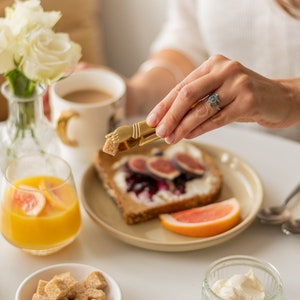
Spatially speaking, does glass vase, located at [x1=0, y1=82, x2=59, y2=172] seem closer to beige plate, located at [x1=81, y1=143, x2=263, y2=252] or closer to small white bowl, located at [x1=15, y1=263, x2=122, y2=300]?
beige plate, located at [x1=81, y1=143, x2=263, y2=252]

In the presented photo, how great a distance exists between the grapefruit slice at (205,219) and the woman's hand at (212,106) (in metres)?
0.19

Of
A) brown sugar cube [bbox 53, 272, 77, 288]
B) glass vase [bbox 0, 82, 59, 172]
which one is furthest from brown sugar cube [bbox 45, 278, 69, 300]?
glass vase [bbox 0, 82, 59, 172]

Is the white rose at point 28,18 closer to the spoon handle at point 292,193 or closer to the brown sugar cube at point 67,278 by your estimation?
the brown sugar cube at point 67,278

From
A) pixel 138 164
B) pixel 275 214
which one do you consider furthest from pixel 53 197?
pixel 275 214

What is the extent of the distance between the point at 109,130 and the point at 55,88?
14cm

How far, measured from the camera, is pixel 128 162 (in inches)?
50.3

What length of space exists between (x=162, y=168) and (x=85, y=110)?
196 millimetres

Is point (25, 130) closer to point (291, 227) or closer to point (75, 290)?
point (75, 290)

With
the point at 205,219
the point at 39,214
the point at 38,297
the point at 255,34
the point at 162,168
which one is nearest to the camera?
the point at 38,297

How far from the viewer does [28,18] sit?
1101mm

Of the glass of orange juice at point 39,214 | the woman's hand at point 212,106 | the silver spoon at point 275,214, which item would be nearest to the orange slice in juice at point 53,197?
the glass of orange juice at point 39,214

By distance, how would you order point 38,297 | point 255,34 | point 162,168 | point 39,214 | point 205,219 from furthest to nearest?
point 255,34 → point 162,168 → point 205,219 → point 39,214 → point 38,297

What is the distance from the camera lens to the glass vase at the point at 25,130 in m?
1.19

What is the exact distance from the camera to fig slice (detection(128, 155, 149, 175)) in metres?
1.23
